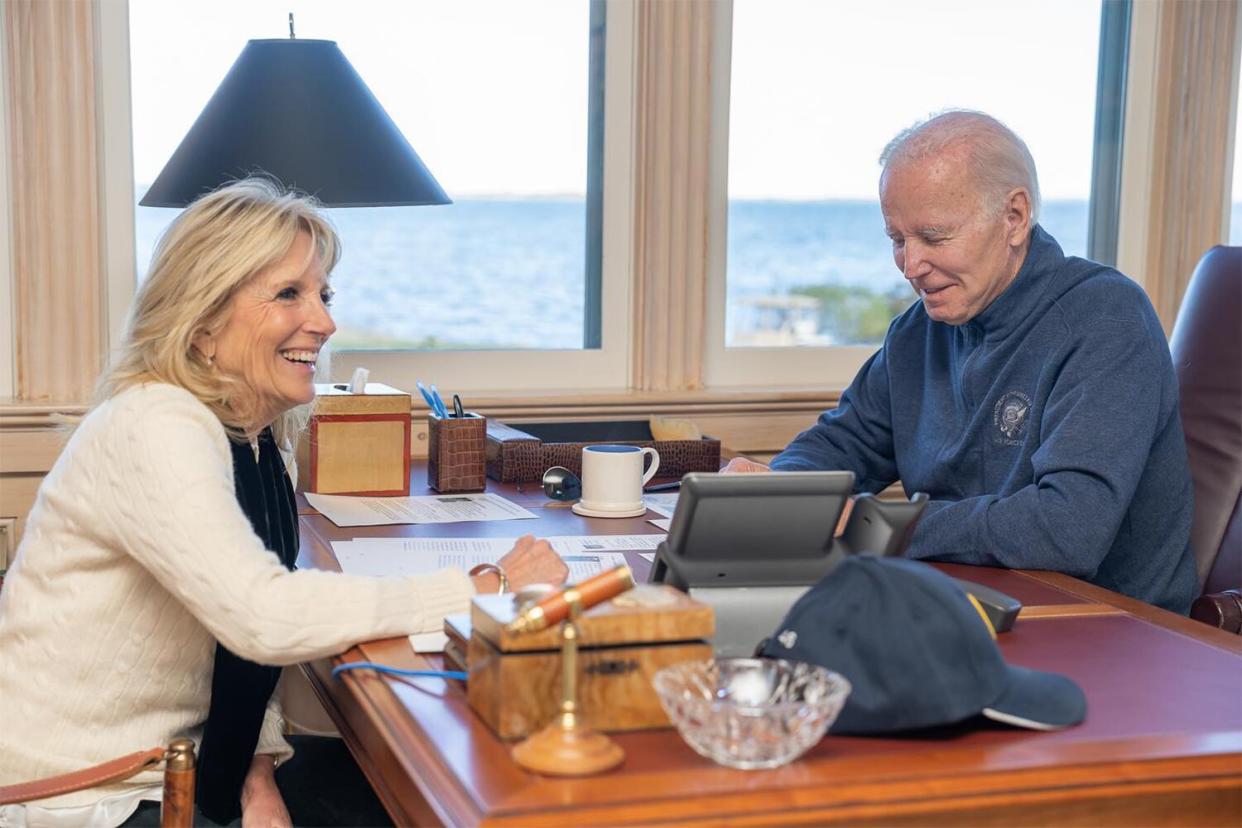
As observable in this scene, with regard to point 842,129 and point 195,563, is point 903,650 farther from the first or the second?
point 842,129

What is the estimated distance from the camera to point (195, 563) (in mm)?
1358

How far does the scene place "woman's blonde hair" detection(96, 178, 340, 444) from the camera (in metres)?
1.59

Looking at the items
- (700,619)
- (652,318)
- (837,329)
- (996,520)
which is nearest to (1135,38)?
(837,329)

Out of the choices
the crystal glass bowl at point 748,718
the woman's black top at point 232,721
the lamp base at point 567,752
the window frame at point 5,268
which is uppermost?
the window frame at point 5,268

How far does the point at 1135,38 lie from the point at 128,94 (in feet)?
7.37

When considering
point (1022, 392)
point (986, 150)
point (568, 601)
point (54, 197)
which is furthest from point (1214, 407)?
point (54, 197)

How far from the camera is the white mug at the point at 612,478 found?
2.08 m

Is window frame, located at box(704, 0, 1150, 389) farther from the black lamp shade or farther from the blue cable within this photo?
the blue cable

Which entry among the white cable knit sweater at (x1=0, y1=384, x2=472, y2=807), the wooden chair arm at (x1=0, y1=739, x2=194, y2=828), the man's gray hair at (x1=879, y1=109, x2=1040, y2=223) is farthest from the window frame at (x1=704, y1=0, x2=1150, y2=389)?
the wooden chair arm at (x1=0, y1=739, x2=194, y2=828)

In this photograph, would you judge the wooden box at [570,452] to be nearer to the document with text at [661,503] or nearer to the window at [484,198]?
the document with text at [661,503]

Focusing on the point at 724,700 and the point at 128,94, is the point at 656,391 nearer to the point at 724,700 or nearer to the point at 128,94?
the point at 128,94

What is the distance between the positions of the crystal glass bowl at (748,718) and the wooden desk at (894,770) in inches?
0.6

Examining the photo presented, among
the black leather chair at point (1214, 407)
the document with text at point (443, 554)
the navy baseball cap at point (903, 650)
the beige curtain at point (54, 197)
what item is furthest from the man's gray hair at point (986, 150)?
the beige curtain at point (54, 197)

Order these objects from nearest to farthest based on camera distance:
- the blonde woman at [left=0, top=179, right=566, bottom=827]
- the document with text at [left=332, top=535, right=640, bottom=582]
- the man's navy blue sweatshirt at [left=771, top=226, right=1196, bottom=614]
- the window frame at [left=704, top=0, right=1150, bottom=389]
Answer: the blonde woman at [left=0, top=179, right=566, bottom=827], the document with text at [left=332, top=535, right=640, bottom=582], the man's navy blue sweatshirt at [left=771, top=226, right=1196, bottom=614], the window frame at [left=704, top=0, right=1150, bottom=389]
